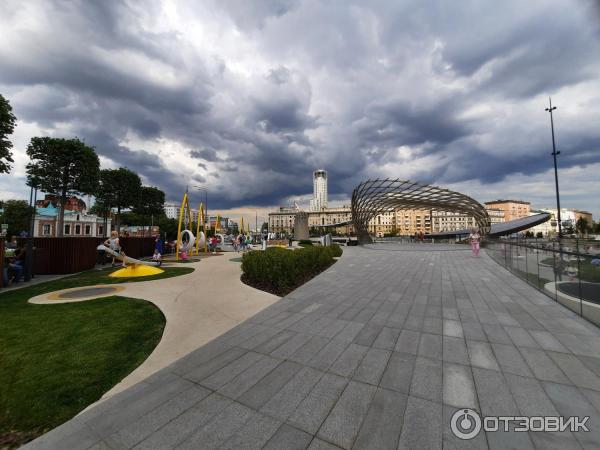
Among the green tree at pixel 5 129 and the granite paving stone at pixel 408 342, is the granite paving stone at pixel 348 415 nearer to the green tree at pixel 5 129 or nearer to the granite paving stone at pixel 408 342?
the granite paving stone at pixel 408 342

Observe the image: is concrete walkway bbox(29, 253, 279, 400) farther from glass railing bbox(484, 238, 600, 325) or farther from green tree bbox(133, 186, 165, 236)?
green tree bbox(133, 186, 165, 236)

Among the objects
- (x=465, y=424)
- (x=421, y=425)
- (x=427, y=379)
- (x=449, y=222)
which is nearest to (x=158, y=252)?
(x=427, y=379)

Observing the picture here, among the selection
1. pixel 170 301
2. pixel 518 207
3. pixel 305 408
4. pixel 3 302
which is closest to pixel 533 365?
pixel 305 408

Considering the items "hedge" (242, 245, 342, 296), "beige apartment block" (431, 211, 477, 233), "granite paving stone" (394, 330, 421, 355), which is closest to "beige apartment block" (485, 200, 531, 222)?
"beige apartment block" (431, 211, 477, 233)

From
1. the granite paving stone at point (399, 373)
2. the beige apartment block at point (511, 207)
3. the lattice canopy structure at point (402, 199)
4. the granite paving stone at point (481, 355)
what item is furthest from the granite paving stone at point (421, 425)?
the beige apartment block at point (511, 207)

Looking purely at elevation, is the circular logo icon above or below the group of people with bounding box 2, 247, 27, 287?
below

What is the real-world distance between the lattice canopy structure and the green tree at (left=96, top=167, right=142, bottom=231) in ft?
121

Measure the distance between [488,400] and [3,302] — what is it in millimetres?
11442

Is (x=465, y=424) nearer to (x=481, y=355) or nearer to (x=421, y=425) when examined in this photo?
(x=421, y=425)

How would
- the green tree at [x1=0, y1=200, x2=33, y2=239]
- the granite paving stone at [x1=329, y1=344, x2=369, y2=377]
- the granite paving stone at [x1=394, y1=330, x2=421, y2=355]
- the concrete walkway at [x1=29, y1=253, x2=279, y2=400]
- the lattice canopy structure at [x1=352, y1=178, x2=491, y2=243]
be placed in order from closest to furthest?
1. the granite paving stone at [x1=329, y1=344, x2=369, y2=377]
2. the concrete walkway at [x1=29, y1=253, x2=279, y2=400]
3. the granite paving stone at [x1=394, y1=330, x2=421, y2=355]
4. the lattice canopy structure at [x1=352, y1=178, x2=491, y2=243]
5. the green tree at [x1=0, y1=200, x2=33, y2=239]

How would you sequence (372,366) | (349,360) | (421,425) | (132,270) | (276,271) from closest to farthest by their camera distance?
(421,425)
(372,366)
(349,360)
(276,271)
(132,270)

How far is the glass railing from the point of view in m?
5.23

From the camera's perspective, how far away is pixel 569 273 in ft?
19.6

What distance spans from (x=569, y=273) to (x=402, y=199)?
37.1 metres
